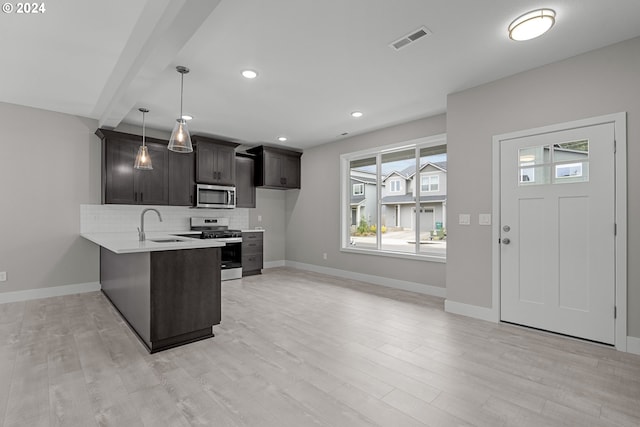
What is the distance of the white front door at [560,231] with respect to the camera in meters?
2.75

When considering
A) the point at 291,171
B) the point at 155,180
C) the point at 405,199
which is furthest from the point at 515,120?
the point at 155,180

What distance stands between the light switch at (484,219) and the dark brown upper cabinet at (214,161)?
4253 mm

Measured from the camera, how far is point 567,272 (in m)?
2.94

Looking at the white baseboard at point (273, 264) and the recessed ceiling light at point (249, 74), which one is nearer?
the recessed ceiling light at point (249, 74)

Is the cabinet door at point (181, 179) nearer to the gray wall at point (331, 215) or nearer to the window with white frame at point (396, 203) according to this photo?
the gray wall at point (331, 215)

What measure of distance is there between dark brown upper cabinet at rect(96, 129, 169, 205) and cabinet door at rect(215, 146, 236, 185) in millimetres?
861

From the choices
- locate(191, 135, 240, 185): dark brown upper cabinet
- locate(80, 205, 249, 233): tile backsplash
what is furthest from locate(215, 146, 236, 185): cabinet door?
locate(80, 205, 249, 233): tile backsplash

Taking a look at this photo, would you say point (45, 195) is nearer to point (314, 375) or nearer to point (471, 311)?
point (314, 375)

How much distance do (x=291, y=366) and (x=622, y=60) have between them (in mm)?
3787

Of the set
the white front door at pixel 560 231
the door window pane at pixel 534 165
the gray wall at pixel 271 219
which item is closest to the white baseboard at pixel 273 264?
the gray wall at pixel 271 219

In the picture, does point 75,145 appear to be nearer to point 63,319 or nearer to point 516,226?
point 63,319

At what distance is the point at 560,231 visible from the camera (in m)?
2.99

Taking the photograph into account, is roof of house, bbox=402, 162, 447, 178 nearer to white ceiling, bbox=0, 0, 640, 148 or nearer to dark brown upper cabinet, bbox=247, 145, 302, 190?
white ceiling, bbox=0, 0, 640, 148

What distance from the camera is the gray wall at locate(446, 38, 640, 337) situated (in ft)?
8.56
